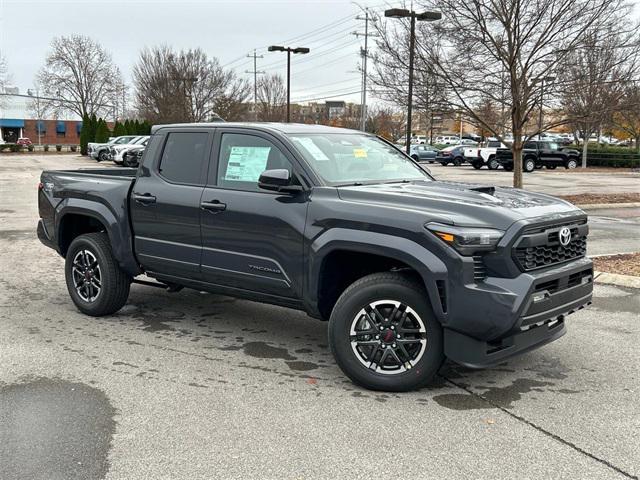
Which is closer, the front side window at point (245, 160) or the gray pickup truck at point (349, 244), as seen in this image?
the gray pickup truck at point (349, 244)

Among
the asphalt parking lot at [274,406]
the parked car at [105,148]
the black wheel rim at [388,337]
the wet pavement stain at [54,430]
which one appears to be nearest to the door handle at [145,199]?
the asphalt parking lot at [274,406]

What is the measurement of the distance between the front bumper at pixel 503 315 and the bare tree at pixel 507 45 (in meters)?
9.82

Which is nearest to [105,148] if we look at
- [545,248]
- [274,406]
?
[274,406]

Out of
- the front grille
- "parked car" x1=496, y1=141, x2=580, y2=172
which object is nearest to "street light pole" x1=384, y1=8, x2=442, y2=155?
the front grille

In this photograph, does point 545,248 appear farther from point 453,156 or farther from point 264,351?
point 453,156

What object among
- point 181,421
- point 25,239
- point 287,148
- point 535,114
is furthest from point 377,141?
point 535,114

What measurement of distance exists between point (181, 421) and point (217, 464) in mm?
618

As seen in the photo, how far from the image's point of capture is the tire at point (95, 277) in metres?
6.03

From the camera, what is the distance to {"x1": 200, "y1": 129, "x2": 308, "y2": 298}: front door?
15.7 feet

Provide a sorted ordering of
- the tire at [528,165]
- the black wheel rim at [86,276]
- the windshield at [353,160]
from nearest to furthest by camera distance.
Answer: the windshield at [353,160]
the black wheel rim at [86,276]
the tire at [528,165]

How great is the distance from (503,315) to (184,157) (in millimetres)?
3108

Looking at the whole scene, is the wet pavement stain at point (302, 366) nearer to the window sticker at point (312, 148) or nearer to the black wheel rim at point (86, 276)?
the window sticker at point (312, 148)

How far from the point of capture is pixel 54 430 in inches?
146

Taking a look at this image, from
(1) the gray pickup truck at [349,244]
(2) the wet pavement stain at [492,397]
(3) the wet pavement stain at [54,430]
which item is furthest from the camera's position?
(2) the wet pavement stain at [492,397]
